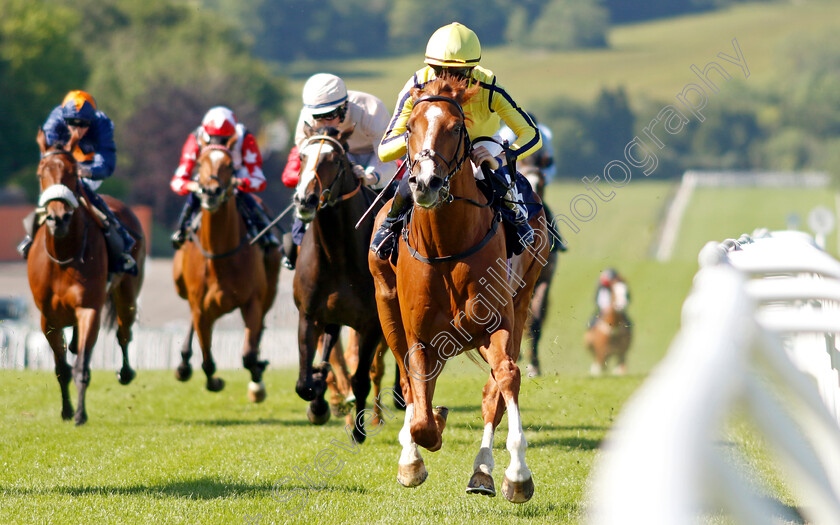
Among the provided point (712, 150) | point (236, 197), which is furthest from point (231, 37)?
point (236, 197)

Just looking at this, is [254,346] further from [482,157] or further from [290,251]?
[482,157]

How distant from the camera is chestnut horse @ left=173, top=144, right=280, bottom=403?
8977mm

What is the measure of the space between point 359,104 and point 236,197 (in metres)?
2.23

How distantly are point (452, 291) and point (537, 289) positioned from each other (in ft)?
21.0

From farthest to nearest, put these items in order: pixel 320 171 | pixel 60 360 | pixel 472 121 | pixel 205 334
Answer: pixel 205 334 < pixel 60 360 < pixel 320 171 < pixel 472 121

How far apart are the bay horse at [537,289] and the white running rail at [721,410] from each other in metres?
8.46

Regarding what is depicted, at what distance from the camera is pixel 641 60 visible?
10612cm

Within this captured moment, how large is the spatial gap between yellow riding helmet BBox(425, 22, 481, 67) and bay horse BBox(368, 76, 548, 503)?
0.17m

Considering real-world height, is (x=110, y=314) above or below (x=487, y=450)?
above

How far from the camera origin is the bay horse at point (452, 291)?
491 cm

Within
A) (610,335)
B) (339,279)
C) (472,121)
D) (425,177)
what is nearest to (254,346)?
(339,279)

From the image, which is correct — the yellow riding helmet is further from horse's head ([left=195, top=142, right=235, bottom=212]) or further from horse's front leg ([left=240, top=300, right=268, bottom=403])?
horse's front leg ([left=240, top=300, right=268, bottom=403])

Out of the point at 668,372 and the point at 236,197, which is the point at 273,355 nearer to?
the point at 236,197

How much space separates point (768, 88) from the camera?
92625 millimetres
